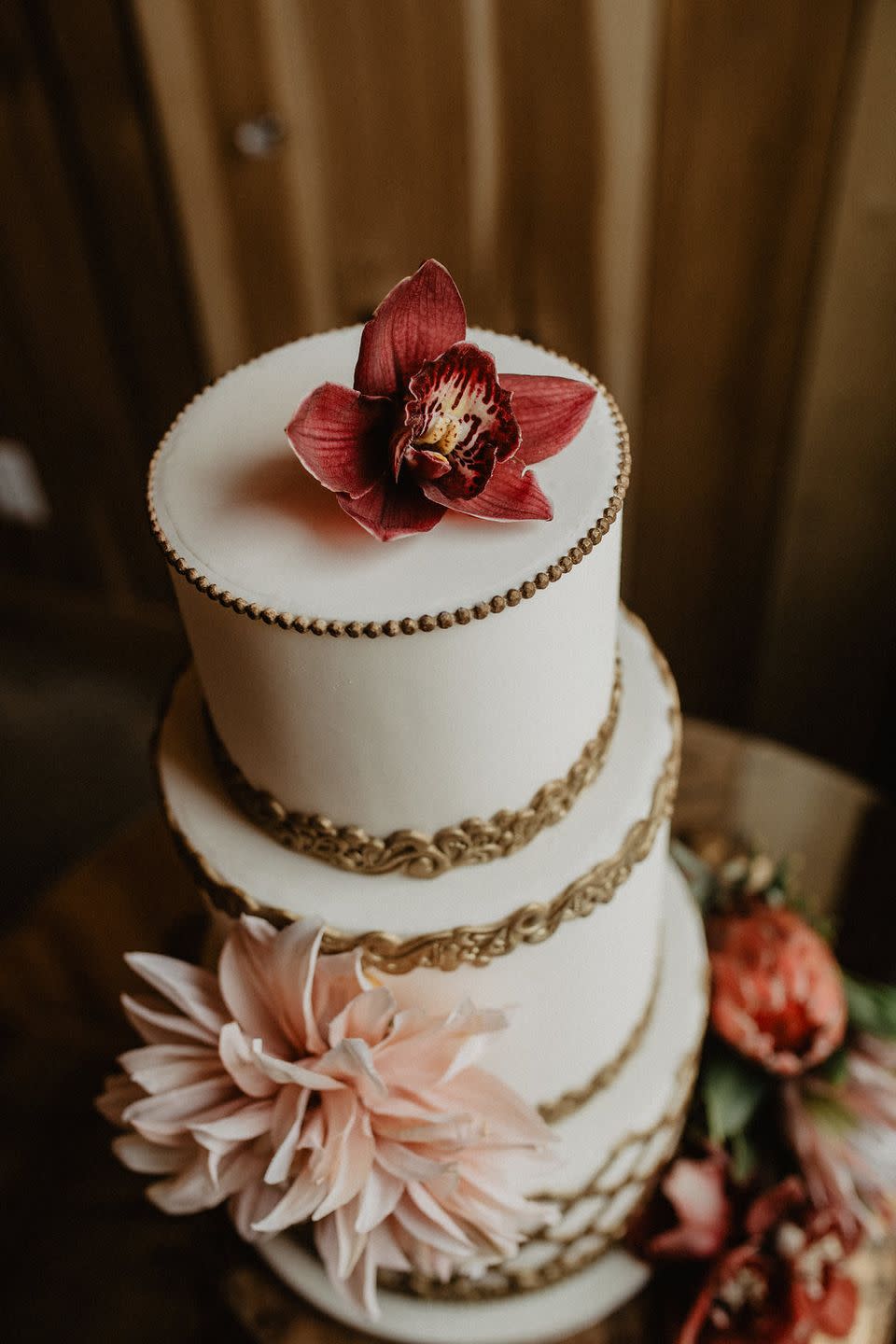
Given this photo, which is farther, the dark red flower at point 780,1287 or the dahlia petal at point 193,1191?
the dark red flower at point 780,1287

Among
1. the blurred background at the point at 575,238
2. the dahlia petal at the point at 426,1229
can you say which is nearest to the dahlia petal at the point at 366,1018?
the dahlia petal at the point at 426,1229

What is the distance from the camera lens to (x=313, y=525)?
512 mm

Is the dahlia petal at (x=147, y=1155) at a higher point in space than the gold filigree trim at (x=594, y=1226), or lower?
higher

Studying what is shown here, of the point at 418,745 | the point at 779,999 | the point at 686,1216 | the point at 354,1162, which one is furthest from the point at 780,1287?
the point at 418,745

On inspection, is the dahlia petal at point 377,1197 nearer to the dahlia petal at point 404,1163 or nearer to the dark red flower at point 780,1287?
the dahlia petal at point 404,1163

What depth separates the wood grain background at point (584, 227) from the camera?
1.08 metres

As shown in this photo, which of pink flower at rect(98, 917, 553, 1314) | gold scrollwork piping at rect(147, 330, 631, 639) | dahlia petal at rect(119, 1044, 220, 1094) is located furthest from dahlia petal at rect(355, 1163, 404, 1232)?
gold scrollwork piping at rect(147, 330, 631, 639)

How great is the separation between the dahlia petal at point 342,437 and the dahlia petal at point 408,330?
0.01 metres

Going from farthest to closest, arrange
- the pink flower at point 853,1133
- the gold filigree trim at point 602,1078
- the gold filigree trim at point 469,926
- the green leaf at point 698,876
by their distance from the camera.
Result: the green leaf at point 698,876, the pink flower at point 853,1133, the gold filigree trim at point 602,1078, the gold filigree trim at point 469,926

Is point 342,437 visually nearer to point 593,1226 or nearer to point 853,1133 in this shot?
point 593,1226

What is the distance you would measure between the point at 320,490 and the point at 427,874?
21 centimetres

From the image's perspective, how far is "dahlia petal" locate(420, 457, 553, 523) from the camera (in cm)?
48

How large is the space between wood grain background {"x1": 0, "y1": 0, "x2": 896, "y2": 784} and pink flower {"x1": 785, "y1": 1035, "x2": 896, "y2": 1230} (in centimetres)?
72

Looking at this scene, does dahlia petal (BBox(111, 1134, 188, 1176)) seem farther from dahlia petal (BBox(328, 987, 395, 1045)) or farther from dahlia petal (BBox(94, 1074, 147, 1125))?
dahlia petal (BBox(328, 987, 395, 1045))
